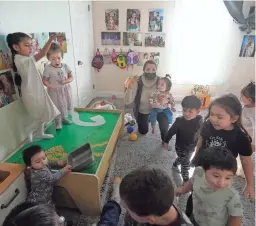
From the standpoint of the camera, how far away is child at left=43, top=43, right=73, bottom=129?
183cm

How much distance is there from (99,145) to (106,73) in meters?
2.20

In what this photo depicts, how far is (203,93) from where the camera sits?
3.45 m

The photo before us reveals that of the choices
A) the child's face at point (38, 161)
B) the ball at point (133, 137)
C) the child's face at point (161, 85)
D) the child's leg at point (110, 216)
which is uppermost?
the child's face at point (161, 85)

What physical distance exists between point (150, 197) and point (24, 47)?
4.54 ft

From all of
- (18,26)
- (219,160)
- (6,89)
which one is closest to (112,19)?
(18,26)

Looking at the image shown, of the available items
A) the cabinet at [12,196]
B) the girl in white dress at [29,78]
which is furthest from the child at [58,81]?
the cabinet at [12,196]

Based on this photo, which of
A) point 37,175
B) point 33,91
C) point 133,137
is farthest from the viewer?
point 133,137

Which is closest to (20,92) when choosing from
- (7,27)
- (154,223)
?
(7,27)

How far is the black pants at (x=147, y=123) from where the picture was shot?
2.27 meters

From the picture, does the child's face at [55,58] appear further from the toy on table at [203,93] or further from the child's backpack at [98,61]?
the toy on table at [203,93]

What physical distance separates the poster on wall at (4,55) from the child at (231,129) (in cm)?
138

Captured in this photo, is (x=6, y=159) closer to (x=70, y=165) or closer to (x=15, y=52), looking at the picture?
(x=70, y=165)

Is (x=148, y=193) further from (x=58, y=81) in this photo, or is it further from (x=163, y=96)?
(x=163, y=96)

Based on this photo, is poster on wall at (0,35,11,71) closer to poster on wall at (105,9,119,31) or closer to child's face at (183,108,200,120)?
child's face at (183,108,200,120)
